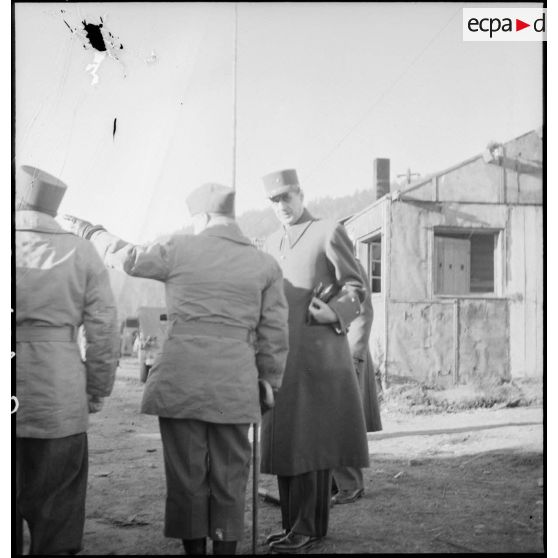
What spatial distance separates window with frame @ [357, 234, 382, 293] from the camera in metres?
4.11

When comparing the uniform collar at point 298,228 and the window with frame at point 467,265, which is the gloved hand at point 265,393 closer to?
the uniform collar at point 298,228

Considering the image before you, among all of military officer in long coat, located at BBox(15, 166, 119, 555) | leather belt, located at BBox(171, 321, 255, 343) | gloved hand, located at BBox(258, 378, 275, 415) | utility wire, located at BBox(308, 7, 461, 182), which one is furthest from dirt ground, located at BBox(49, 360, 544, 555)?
utility wire, located at BBox(308, 7, 461, 182)

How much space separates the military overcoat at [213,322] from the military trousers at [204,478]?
10cm

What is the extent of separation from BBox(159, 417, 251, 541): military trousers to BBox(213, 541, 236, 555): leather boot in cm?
4

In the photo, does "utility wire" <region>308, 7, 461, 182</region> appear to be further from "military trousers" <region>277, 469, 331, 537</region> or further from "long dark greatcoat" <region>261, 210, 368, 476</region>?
"military trousers" <region>277, 469, 331, 537</region>

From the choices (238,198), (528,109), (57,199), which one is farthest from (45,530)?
(528,109)

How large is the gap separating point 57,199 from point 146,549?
189cm

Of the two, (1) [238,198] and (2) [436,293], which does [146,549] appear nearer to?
(1) [238,198]

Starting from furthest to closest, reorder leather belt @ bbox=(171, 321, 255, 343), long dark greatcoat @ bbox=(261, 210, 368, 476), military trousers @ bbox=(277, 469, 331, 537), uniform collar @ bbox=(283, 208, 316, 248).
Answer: uniform collar @ bbox=(283, 208, 316, 248), long dark greatcoat @ bbox=(261, 210, 368, 476), military trousers @ bbox=(277, 469, 331, 537), leather belt @ bbox=(171, 321, 255, 343)

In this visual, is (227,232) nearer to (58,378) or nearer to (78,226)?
(78,226)

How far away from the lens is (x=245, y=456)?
318 cm

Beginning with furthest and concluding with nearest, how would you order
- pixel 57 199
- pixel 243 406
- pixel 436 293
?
1. pixel 436 293
2. pixel 57 199
3. pixel 243 406

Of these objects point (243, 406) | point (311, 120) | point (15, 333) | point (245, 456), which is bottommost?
point (245, 456)

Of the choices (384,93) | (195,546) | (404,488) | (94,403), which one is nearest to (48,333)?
(94,403)
